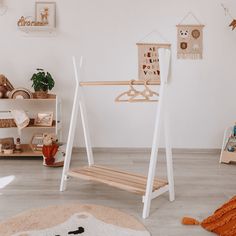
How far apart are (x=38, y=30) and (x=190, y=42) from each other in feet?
5.84

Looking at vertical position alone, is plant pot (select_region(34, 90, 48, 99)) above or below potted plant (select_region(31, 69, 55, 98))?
below

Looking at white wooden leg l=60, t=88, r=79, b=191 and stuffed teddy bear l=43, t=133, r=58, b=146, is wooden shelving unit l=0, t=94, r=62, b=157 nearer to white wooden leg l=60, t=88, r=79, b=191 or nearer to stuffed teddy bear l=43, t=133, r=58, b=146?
stuffed teddy bear l=43, t=133, r=58, b=146

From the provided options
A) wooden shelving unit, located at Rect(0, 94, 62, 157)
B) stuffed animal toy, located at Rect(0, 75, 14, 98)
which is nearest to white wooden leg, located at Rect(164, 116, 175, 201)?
wooden shelving unit, located at Rect(0, 94, 62, 157)

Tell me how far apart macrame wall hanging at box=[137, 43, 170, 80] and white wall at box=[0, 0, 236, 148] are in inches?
2.9

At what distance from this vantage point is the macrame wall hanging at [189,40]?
4004 millimetres

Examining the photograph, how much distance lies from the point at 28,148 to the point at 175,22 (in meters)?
2.25

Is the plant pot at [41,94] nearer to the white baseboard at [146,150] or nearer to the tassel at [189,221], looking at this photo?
the white baseboard at [146,150]

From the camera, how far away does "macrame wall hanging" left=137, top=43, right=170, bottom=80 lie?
4.02 m

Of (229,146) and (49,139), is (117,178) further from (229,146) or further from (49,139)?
(229,146)

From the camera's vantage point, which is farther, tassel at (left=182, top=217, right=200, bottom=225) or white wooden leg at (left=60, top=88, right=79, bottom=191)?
white wooden leg at (left=60, top=88, right=79, bottom=191)

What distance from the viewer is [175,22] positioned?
4008 mm

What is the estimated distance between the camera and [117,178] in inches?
94.3

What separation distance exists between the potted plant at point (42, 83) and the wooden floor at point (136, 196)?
2.40ft

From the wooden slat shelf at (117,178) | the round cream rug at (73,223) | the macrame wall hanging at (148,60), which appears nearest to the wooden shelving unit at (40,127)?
the macrame wall hanging at (148,60)
